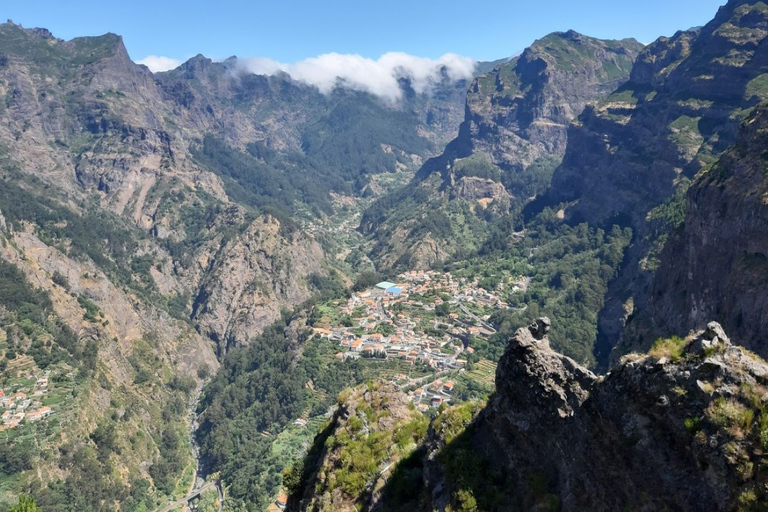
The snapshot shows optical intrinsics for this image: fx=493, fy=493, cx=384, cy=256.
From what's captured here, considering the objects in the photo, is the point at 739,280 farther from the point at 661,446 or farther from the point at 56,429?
the point at 56,429

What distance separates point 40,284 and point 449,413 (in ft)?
519

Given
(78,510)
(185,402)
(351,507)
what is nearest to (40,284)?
(185,402)

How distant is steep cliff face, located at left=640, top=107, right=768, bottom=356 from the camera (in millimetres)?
62656

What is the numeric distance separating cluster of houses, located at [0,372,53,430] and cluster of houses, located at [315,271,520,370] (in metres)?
68.5

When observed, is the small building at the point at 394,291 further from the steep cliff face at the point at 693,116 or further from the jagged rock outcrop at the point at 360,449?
the jagged rock outcrop at the point at 360,449

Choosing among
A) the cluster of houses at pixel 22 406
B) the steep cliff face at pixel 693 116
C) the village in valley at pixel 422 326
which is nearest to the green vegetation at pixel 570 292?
the village in valley at pixel 422 326

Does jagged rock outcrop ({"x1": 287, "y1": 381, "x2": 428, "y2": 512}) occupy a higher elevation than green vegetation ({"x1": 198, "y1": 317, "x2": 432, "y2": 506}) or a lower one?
higher

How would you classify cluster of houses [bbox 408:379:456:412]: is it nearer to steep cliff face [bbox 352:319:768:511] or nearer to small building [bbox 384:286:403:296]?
small building [bbox 384:286:403:296]

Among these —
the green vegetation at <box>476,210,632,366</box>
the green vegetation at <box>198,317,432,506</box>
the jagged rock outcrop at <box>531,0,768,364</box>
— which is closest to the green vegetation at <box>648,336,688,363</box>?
the green vegetation at <box>198,317,432,506</box>

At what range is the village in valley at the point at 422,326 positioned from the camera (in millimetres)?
121831

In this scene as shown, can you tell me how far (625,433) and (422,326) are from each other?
5363 inches

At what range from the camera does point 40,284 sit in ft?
469

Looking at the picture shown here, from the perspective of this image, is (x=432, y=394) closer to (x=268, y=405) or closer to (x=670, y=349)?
(x=268, y=405)

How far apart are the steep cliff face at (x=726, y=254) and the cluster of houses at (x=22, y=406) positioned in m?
123
